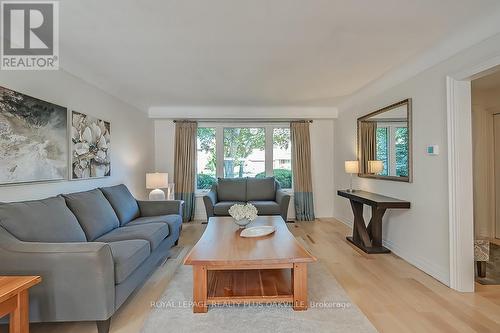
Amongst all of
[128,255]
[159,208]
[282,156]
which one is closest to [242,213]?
[128,255]

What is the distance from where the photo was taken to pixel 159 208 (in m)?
3.82

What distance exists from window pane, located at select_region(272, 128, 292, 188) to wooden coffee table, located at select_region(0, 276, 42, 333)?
181 inches

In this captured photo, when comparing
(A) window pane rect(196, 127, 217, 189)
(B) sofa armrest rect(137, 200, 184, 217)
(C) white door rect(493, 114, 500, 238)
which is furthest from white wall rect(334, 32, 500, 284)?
(A) window pane rect(196, 127, 217, 189)

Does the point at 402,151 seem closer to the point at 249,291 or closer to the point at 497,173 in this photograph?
the point at 497,173

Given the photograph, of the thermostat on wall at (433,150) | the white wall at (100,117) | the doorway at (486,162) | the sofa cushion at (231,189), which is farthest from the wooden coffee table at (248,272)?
the doorway at (486,162)

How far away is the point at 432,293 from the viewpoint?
7.80 ft

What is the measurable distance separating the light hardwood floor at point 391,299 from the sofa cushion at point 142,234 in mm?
414

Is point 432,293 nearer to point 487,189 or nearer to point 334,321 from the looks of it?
point 334,321

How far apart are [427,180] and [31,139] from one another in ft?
13.0

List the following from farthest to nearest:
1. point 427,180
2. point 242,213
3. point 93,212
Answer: point 242,213, point 427,180, point 93,212

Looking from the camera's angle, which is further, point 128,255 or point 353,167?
point 353,167

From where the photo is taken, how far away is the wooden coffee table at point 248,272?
2.04m

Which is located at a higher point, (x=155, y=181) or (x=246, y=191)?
(x=155, y=181)

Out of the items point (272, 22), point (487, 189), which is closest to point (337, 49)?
point (272, 22)
